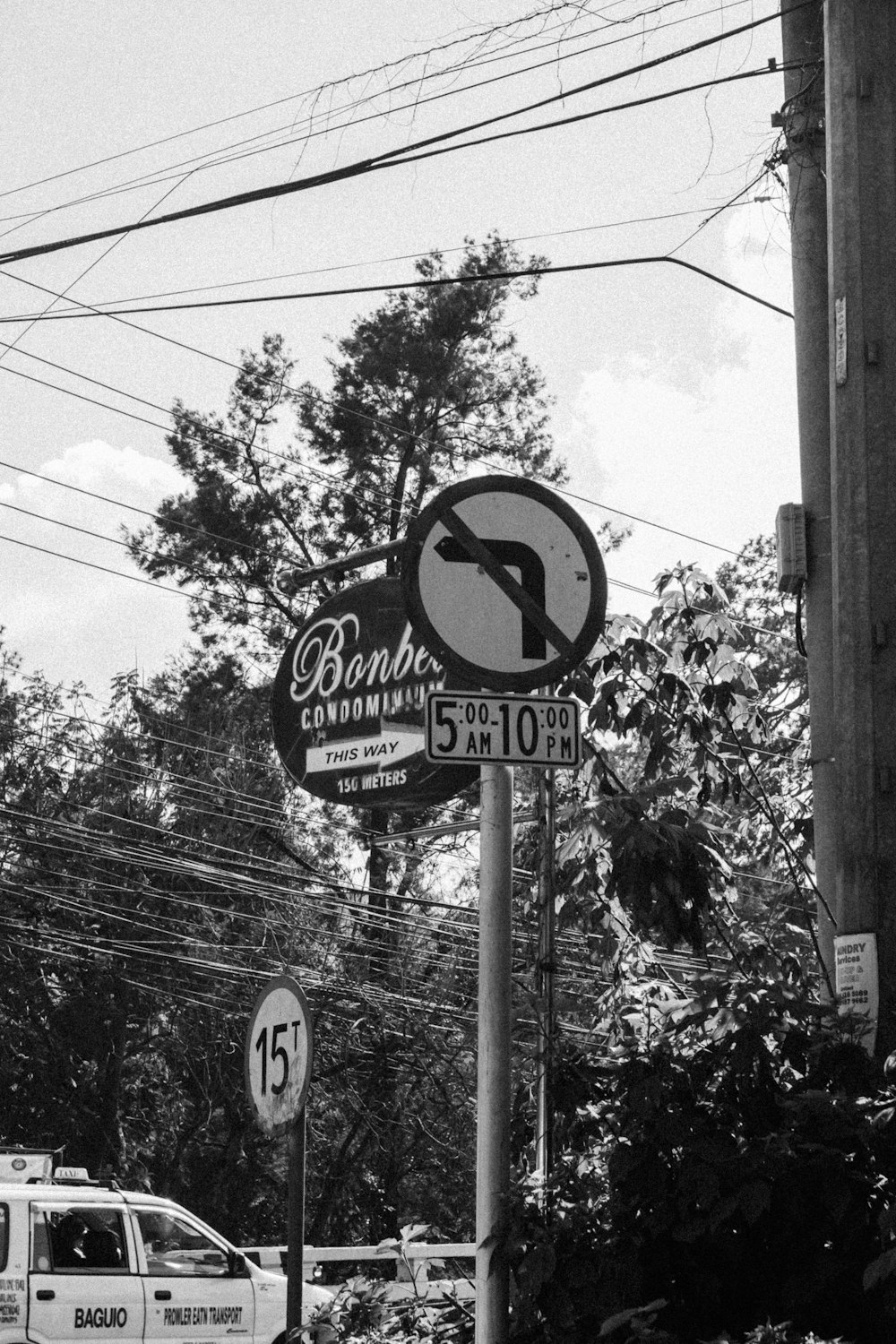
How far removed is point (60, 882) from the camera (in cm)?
2888

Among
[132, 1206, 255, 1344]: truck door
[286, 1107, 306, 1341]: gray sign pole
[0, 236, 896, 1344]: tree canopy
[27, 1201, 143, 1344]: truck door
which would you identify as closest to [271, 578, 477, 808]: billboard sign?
[286, 1107, 306, 1341]: gray sign pole

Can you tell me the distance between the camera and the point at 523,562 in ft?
→ 14.0

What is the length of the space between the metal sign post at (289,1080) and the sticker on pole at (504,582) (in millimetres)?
→ 2117

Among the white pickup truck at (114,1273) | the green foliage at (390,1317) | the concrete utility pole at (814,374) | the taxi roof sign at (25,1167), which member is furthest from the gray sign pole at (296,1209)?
the taxi roof sign at (25,1167)

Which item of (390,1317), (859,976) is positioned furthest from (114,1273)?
(859,976)

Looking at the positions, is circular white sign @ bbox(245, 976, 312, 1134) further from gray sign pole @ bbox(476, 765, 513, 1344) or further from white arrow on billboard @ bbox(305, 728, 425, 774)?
gray sign pole @ bbox(476, 765, 513, 1344)

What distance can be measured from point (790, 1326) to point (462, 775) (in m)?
2.97

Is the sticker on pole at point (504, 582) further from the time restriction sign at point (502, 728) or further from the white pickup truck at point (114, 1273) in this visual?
the white pickup truck at point (114, 1273)

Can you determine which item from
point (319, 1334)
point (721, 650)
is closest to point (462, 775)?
point (721, 650)

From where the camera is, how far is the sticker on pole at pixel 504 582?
13.5 ft

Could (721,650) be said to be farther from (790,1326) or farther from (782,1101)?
(790,1326)

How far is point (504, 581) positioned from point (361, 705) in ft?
9.06

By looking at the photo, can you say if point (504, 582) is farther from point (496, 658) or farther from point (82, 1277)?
point (82, 1277)

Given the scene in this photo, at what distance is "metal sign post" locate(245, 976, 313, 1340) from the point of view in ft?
19.0
